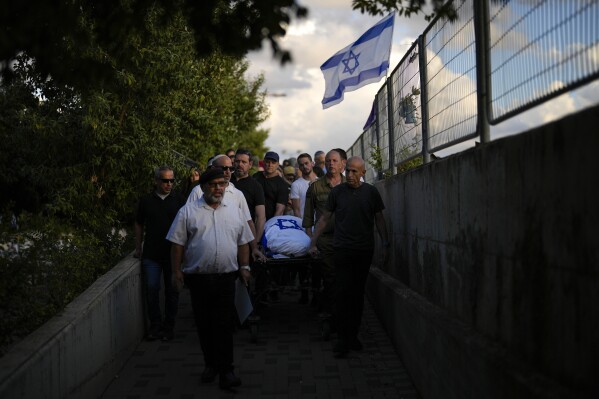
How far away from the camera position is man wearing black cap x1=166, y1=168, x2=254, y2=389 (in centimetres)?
805

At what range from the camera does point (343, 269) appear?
9539 mm

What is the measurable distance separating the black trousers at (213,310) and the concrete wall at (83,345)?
79 centimetres

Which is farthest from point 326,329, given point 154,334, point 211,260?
point 211,260

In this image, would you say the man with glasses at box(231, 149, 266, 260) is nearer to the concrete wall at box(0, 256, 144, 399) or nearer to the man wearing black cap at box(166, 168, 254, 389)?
the concrete wall at box(0, 256, 144, 399)

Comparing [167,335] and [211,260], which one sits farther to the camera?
[167,335]

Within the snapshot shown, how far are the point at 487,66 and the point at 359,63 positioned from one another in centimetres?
821

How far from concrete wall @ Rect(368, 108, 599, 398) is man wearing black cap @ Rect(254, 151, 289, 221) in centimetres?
464

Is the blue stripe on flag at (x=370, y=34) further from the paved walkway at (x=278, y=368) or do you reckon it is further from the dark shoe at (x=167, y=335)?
the dark shoe at (x=167, y=335)

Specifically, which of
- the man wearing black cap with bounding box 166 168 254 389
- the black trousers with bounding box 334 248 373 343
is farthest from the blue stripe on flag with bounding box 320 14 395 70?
the man wearing black cap with bounding box 166 168 254 389

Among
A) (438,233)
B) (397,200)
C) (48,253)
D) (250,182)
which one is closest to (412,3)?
(438,233)

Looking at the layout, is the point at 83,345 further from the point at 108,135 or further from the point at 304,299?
the point at 108,135

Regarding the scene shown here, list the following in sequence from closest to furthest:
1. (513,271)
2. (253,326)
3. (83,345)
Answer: (513,271)
(83,345)
(253,326)

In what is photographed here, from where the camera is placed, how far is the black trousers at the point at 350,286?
30.9 feet

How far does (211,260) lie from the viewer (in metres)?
8.05
